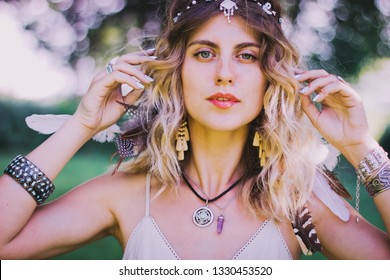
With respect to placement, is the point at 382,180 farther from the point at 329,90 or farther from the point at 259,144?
the point at 259,144

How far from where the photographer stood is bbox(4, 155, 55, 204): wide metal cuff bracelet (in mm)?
2008

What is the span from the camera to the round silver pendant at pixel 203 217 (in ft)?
7.14

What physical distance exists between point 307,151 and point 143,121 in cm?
70

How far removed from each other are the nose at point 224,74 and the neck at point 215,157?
276mm

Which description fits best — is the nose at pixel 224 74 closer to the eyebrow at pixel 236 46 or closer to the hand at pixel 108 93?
the eyebrow at pixel 236 46

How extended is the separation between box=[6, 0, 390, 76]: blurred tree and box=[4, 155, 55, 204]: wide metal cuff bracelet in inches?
68.6

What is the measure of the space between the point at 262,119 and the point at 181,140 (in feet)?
1.16

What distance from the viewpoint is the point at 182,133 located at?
2.30 meters

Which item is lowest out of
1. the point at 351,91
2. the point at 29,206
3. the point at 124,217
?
the point at 124,217

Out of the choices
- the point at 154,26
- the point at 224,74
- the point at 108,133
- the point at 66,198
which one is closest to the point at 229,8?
the point at 224,74

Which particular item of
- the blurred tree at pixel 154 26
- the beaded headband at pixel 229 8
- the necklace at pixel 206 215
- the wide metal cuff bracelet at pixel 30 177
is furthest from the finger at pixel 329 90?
the blurred tree at pixel 154 26

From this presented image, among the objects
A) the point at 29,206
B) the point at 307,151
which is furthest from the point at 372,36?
the point at 29,206

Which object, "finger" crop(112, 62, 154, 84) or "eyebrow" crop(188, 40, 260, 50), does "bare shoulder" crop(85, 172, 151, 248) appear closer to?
"finger" crop(112, 62, 154, 84)
